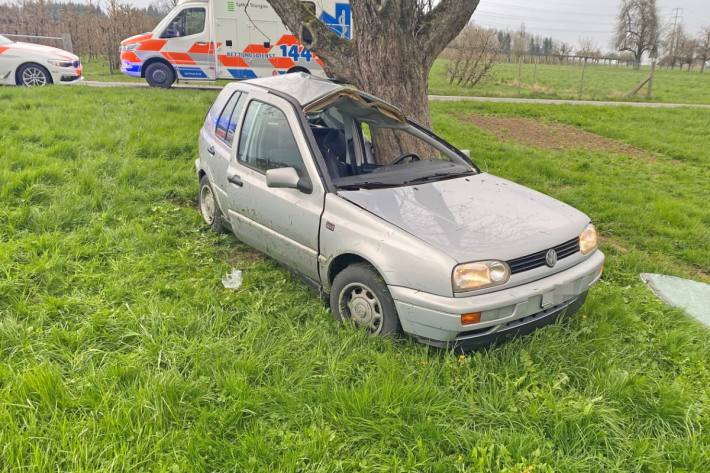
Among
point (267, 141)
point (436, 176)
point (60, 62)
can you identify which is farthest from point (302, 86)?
point (60, 62)

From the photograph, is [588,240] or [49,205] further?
[49,205]

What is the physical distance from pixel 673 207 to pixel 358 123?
4.31 meters

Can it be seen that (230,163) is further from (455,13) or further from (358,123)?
(455,13)

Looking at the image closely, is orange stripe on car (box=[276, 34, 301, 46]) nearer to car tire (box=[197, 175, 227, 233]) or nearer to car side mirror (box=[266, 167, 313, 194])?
car tire (box=[197, 175, 227, 233])

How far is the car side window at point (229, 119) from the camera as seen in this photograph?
14.3 ft

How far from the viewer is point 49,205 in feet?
16.7

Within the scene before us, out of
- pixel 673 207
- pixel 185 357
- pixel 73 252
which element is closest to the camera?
pixel 185 357

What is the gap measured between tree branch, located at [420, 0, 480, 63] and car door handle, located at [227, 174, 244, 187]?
255 cm

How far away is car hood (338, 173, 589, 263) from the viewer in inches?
113

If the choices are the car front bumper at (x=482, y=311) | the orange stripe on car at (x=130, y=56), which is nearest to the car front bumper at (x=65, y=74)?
the orange stripe on car at (x=130, y=56)

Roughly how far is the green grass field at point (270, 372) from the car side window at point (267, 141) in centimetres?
93

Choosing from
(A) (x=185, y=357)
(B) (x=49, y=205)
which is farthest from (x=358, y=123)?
(B) (x=49, y=205)

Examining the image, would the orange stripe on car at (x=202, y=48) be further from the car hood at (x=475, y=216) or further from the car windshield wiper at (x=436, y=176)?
the car hood at (x=475, y=216)

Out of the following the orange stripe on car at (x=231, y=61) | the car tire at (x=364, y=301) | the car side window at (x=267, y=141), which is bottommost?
the car tire at (x=364, y=301)
